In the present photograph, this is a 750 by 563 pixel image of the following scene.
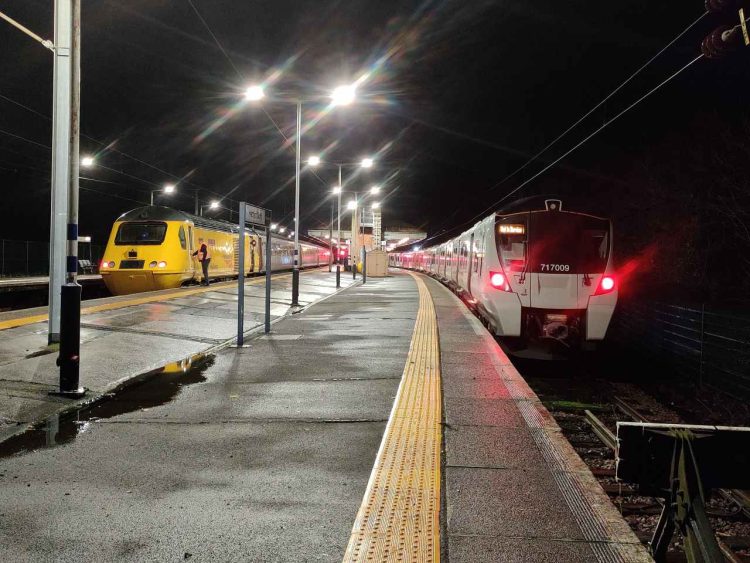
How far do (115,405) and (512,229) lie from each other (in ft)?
23.7

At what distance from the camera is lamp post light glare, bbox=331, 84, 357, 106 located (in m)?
15.9

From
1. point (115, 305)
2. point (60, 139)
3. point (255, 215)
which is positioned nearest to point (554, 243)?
point (255, 215)

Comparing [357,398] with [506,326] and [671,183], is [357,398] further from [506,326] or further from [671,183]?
[671,183]

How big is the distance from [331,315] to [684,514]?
40.4 feet

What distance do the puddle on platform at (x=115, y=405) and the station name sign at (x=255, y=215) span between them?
Result: 245 cm

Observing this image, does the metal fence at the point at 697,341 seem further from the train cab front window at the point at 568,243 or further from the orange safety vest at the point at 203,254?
the orange safety vest at the point at 203,254

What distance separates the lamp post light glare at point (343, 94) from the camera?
52.2 ft

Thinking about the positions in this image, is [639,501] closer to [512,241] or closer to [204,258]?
[512,241]

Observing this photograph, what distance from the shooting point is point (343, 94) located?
1605cm

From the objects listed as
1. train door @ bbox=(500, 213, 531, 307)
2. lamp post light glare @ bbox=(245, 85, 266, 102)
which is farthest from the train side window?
train door @ bbox=(500, 213, 531, 307)

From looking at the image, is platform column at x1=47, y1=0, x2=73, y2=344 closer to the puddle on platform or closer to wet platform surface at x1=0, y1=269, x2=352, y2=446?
wet platform surface at x1=0, y1=269, x2=352, y2=446

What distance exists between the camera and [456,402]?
585cm

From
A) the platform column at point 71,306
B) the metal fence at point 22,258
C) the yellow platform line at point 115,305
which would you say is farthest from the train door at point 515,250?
the metal fence at point 22,258

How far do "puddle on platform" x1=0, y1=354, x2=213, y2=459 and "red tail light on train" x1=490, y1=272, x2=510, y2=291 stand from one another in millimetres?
5049
